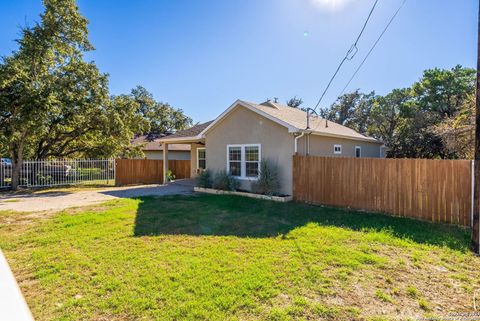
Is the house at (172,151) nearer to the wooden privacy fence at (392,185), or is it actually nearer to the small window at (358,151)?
the small window at (358,151)

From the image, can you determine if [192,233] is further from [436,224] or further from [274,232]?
[436,224]

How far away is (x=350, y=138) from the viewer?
1359 centimetres

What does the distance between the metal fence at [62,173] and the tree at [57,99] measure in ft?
2.49

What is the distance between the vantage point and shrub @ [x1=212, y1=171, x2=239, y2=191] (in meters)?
12.0

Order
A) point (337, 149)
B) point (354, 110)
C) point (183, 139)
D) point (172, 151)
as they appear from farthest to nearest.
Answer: point (354, 110), point (172, 151), point (183, 139), point (337, 149)

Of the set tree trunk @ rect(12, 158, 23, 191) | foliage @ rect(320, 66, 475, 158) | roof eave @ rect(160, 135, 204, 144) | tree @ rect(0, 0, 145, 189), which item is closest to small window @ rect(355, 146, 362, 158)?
foliage @ rect(320, 66, 475, 158)

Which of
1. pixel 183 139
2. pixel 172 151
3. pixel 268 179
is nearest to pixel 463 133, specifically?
pixel 268 179

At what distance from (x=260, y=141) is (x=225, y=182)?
8.30ft

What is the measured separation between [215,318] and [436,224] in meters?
6.59

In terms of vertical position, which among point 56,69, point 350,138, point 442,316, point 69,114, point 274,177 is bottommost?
point 442,316

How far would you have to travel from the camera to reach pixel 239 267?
4.28 meters

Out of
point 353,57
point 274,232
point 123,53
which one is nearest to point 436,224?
point 274,232

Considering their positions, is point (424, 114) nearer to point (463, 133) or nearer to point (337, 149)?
point (463, 133)

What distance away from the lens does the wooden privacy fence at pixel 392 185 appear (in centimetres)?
671
